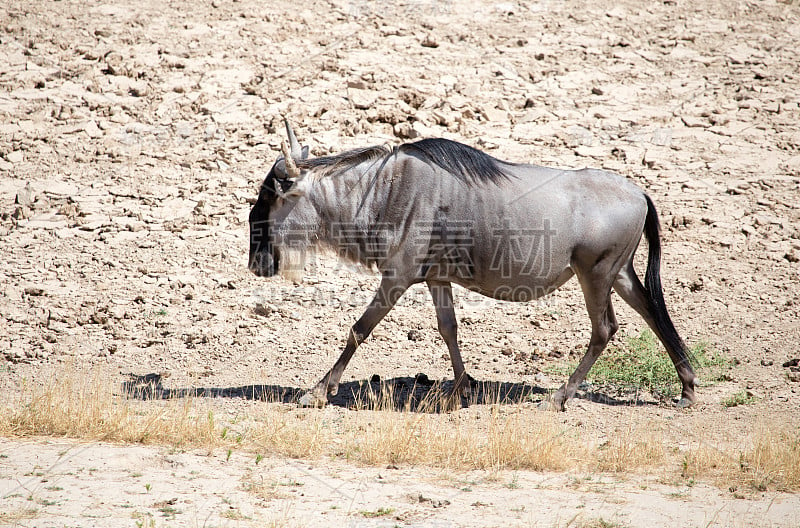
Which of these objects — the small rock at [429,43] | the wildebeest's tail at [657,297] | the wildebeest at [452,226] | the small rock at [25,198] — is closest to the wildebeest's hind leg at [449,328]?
the wildebeest at [452,226]

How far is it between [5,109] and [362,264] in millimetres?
6850

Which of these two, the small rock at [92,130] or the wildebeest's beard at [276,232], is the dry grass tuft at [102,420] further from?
the small rock at [92,130]

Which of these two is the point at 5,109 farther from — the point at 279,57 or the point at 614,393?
the point at 614,393

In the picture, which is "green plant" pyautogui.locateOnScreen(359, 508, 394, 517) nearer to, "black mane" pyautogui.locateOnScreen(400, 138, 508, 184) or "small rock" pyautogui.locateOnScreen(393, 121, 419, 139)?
"black mane" pyautogui.locateOnScreen(400, 138, 508, 184)

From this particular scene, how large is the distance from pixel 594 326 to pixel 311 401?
2.58 m

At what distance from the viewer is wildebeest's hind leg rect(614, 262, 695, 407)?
24.1 ft

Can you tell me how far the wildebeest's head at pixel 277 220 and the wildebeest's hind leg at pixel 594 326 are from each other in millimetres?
2543

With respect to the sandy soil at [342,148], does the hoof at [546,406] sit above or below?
below

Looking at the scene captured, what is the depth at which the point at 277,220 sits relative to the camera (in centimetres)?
727

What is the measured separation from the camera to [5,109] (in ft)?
37.3

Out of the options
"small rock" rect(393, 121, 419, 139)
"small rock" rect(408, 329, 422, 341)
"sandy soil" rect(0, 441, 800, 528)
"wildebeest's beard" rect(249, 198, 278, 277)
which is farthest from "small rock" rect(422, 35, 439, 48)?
"sandy soil" rect(0, 441, 800, 528)

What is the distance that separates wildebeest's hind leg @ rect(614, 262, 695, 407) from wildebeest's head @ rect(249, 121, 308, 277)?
2950 mm

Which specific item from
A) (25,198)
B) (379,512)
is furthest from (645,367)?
(25,198)

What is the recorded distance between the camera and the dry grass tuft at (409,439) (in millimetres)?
5707
